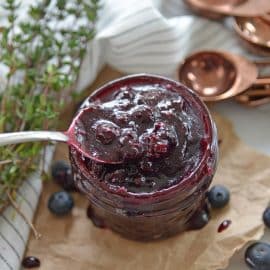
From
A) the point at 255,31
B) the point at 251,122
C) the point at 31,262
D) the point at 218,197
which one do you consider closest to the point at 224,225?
the point at 218,197

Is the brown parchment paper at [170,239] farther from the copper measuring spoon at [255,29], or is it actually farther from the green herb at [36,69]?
the copper measuring spoon at [255,29]

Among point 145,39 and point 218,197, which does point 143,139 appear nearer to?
point 218,197

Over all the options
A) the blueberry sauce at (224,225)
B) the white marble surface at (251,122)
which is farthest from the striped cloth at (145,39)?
the blueberry sauce at (224,225)

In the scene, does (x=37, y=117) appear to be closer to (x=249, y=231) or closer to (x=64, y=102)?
(x=64, y=102)

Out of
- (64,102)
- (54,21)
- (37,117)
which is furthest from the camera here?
(54,21)

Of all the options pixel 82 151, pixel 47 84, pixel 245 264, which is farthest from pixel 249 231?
pixel 47 84
